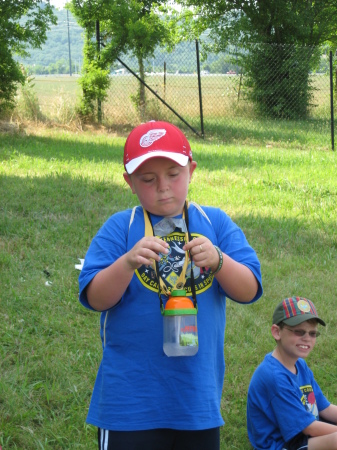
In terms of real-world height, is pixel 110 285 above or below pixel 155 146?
below

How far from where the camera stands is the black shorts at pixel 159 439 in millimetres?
1881

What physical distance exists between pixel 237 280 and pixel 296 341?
1.14m

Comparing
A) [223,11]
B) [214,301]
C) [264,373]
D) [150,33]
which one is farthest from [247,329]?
[223,11]

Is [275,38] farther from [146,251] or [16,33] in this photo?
[146,251]

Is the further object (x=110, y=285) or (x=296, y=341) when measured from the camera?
(x=296, y=341)

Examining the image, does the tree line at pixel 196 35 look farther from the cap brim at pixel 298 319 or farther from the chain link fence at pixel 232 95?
the cap brim at pixel 298 319

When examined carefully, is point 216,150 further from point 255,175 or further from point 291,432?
point 291,432

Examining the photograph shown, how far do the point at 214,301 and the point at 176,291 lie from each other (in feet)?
0.70

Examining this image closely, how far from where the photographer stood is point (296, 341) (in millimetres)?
2914

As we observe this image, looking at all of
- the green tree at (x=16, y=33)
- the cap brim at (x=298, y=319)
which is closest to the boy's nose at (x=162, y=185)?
the cap brim at (x=298, y=319)

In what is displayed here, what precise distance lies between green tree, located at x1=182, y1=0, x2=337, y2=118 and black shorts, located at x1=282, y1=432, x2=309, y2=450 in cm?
1431

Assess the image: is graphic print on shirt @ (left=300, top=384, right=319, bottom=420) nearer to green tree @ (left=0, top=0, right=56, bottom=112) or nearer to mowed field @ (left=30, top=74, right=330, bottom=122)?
green tree @ (left=0, top=0, right=56, bottom=112)

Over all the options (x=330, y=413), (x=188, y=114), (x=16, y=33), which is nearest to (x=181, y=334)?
(x=330, y=413)

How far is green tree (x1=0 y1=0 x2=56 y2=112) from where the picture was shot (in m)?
11.8
